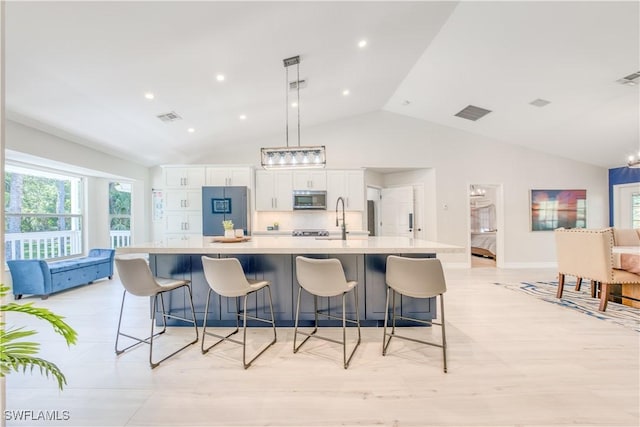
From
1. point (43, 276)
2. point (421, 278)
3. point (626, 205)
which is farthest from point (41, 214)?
point (626, 205)

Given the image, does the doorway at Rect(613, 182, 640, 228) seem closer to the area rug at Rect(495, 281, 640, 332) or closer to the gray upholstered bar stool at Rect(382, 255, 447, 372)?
the area rug at Rect(495, 281, 640, 332)

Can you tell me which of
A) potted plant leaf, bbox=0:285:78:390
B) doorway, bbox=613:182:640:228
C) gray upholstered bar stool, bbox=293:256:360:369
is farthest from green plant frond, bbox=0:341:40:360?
doorway, bbox=613:182:640:228

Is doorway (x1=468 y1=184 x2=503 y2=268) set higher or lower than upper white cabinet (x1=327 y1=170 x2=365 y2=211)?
lower

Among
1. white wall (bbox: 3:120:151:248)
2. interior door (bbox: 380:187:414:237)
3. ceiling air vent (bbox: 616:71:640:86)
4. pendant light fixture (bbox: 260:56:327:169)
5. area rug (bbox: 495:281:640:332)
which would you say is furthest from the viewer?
interior door (bbox: 380:187:414:237)

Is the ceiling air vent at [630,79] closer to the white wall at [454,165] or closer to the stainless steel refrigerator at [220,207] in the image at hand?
the white wall at [454,165]

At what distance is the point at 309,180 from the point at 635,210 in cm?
685

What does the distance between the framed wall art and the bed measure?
1329 millimetres

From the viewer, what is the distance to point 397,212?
6.45m

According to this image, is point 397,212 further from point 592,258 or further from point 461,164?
point 592,258

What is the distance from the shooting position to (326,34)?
2.99 m

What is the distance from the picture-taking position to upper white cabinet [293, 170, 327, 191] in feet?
18.6

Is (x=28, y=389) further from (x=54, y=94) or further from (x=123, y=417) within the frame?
(x=54, y=94)

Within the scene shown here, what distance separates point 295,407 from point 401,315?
4.78 ft

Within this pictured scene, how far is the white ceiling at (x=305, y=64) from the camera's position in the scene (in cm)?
239
